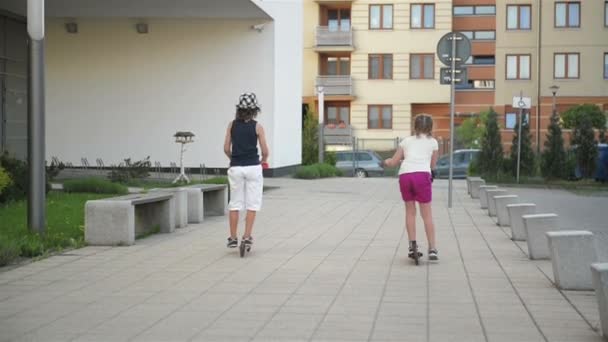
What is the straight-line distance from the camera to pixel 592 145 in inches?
1286

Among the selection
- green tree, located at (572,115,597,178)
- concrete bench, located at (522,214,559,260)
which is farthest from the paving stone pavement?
green tree, located at (572,115,597,178)

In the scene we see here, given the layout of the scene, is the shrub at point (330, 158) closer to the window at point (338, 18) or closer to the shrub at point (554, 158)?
the shrub at point (554, 158)

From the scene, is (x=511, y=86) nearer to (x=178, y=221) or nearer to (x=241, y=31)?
(x=241, y=31)

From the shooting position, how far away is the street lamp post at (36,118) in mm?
12172

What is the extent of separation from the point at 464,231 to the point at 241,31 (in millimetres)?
17445

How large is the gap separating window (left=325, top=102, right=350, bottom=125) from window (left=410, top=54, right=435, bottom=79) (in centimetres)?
438

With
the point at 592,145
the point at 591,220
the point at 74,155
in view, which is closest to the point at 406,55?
the point at 592,145

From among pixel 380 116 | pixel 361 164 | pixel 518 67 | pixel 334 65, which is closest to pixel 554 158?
pixel 361 164

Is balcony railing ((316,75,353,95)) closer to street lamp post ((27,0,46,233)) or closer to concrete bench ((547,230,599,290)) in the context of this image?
street lamp post ((27,0,46,233))

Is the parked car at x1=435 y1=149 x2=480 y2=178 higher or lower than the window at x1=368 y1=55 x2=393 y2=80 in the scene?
lower

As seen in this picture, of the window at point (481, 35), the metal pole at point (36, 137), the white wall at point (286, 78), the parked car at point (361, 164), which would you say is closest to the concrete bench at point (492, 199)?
the metal pole at point (36, 137)

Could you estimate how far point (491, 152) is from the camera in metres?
33.1

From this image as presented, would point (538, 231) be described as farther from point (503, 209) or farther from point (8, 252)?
point (8, 252)

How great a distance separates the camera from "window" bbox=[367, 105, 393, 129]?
57.3 meters
